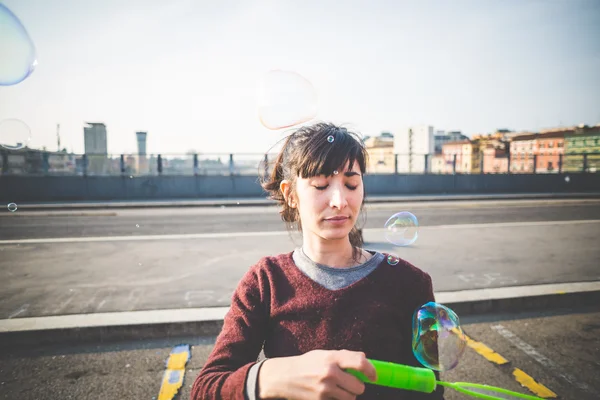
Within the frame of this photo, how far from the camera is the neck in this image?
1439 mm

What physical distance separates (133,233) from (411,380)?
29.9 ft

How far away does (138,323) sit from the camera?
3.63 m

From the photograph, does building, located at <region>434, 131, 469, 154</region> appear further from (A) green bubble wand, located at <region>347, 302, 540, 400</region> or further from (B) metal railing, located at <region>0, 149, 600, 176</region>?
(A) green bubble wand, located at <region>347, 302, 540, 400</region>

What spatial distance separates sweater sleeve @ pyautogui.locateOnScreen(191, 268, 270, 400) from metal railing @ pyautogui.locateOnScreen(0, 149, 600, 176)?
38.7 ft

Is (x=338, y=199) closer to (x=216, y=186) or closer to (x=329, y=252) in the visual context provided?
(x=329, y=252)

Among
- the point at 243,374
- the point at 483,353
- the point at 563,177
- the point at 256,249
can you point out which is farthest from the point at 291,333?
the point at 563,177

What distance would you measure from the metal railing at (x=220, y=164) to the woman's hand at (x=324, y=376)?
12187mm

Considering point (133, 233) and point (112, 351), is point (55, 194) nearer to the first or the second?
point (133, 233)

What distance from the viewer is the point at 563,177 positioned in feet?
73.9

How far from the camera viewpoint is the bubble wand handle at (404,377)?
933mm

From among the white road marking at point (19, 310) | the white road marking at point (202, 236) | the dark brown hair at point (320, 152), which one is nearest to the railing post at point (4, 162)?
the white road marking at point (202, 236)

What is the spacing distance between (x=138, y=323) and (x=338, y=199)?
320 centimetres

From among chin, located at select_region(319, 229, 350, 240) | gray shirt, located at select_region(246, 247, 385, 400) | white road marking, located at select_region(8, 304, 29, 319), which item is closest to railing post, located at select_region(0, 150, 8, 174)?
white road marking, located at select_region(8, 304, 29, 319)

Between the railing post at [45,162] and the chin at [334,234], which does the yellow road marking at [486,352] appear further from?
the railing post at [45,162]
